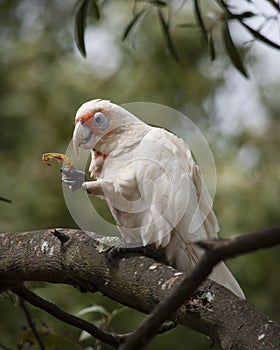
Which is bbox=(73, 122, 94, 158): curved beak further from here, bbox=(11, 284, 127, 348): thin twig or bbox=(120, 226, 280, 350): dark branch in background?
bbox=(120, 226, 280, 350): dark branch in background

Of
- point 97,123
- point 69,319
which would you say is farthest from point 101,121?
point 69,319

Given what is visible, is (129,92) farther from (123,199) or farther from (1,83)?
(123,199)

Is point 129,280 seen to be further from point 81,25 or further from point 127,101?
point 127,101

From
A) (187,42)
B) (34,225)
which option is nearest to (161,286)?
(34,225)

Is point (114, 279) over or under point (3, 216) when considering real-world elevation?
over

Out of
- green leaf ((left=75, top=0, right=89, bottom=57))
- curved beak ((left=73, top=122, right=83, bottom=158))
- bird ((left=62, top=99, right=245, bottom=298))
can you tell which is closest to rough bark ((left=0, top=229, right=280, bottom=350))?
bird ((left=62, top=99, right=245, bottom=298))

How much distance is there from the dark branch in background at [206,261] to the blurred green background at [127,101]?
2417 millimetres

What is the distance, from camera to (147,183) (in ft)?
4.68

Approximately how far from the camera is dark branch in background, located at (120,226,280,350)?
669 mm

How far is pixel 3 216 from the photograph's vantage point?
11.5 feet

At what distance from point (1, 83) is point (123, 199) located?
3.04 metres

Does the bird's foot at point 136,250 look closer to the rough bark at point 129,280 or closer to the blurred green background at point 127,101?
the rough bark at point 129,280

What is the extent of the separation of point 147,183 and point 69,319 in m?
0.30

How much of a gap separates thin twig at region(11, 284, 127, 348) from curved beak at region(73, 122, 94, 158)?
32cm
